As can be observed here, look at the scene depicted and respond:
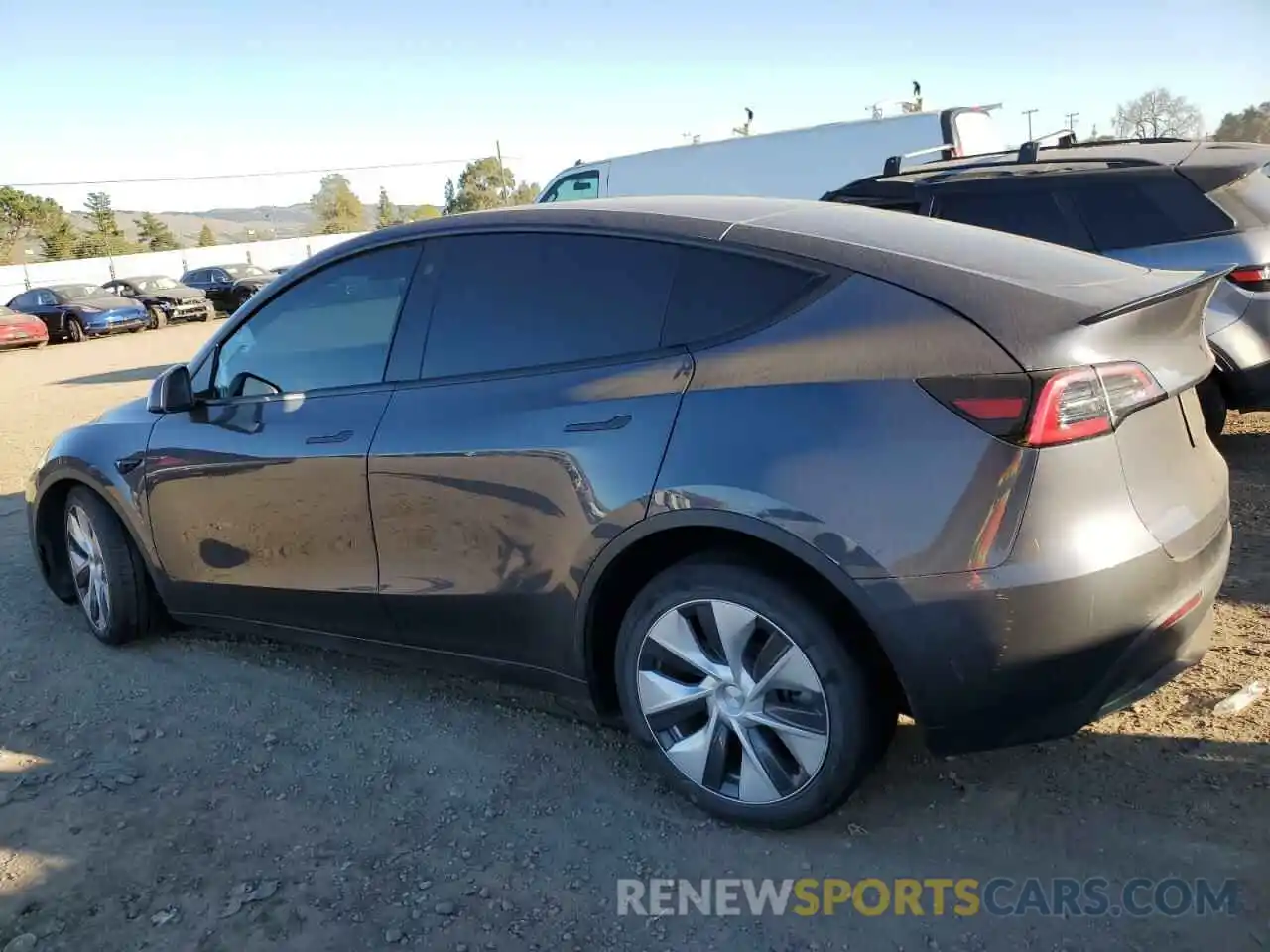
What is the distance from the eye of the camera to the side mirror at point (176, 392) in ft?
13.0

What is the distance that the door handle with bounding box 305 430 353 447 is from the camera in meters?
3.44

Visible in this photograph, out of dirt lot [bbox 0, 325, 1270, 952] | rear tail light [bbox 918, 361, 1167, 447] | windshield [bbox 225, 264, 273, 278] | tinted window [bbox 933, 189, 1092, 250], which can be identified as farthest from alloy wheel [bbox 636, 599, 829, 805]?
windshield [bbox 225, 264, 273, 278]

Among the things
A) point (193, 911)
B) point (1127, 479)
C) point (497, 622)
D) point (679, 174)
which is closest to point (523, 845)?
point (497, 622)

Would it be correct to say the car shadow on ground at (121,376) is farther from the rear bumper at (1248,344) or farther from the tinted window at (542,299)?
Result: the rear bumper at (1248,344)

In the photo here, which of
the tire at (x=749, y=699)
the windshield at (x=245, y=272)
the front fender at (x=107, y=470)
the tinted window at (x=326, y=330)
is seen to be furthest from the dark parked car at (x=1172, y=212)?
the windshield at (x=245, y=272)

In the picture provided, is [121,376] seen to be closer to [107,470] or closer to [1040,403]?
[107,470]

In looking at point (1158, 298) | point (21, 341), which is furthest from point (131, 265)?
point (1158, 298)

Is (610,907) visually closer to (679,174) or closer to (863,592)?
(863,592)

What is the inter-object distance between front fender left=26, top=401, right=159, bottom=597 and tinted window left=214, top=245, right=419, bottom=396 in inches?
21.1

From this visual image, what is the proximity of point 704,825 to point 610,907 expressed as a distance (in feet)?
1.36

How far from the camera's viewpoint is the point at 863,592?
8.02 ft

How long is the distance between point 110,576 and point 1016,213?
516 centimetres

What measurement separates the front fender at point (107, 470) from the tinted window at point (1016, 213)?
14.4 feet

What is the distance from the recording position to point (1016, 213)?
5.92 meters
